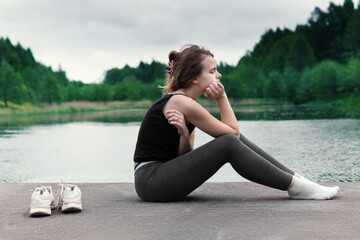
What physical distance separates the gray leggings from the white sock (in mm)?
94

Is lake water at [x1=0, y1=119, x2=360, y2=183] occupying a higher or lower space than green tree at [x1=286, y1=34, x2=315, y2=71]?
lower

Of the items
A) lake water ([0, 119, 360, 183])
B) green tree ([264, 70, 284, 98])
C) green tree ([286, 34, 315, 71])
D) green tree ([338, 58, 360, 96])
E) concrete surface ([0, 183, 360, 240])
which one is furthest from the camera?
green tree ([286, 34, 315, 71])

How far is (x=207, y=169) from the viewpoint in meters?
2.67

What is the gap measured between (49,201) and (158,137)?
79 cm

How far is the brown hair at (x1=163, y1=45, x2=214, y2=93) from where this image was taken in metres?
2.86

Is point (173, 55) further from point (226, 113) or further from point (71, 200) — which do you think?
point (71, 200)

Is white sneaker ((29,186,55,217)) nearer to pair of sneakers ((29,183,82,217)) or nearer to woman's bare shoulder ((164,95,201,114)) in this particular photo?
pair of sneakers ((29,183,82,217))

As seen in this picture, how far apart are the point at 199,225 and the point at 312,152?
26.6 ft

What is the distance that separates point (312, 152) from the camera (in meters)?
9.84

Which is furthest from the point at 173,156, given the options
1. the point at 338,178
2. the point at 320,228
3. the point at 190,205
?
the point at 338,178

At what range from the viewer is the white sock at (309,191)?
9.31ft

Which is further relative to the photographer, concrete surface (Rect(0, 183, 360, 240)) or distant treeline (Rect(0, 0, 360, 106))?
distant treeline (Rect(0, 0, 360, 106))

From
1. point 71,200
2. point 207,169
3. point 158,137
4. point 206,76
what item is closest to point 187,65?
point 206,76

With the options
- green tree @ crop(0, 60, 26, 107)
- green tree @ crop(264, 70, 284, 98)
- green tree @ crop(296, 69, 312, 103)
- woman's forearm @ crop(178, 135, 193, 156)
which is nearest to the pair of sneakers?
woman's forearm @ crop(178, 135, 193, 156)
